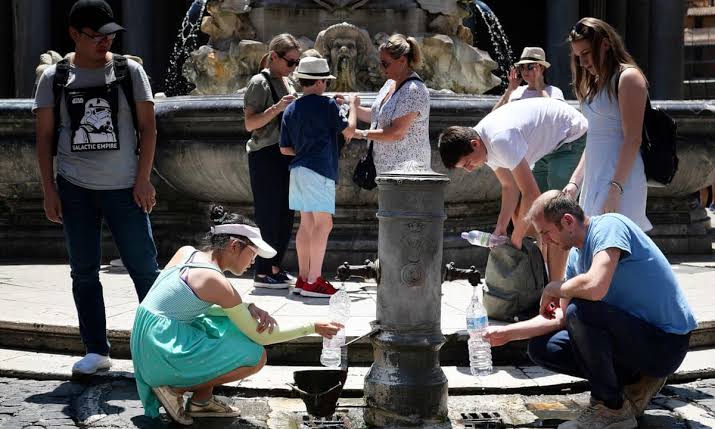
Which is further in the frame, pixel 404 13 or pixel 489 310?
pixel 404 13

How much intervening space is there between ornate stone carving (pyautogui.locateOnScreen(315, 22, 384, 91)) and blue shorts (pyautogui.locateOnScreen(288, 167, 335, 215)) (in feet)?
10.6

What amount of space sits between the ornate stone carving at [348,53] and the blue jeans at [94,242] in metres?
4.72

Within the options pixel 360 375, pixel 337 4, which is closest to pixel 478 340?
pixel 360 375

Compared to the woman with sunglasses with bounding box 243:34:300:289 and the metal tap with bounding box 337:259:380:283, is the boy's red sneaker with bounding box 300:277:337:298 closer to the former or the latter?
the woman with sunglasses with bounding box 243:34:300:289

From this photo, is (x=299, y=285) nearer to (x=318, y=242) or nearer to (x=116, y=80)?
(x=318, y=242)

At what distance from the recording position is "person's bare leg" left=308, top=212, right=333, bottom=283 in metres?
7.00

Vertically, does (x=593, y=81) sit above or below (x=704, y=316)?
above

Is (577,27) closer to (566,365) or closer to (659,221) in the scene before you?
(566,365)

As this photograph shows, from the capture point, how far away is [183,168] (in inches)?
332

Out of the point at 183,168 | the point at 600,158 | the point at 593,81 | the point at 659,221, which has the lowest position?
the point at 659,221

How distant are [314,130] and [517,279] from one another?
1.63m

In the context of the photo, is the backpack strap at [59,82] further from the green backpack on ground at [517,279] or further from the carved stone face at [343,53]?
the carved stone face at [343,53]

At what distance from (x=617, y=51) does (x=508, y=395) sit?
159cm

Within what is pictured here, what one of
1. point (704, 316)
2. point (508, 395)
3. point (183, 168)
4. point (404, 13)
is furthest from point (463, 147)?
point (404, 13)
